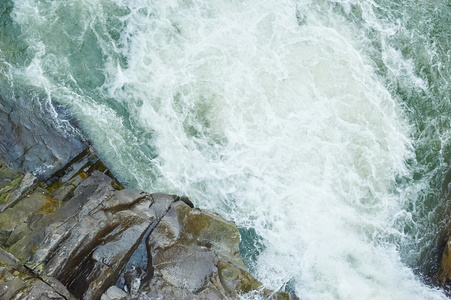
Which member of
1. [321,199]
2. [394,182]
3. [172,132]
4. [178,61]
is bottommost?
Result: [394,182]

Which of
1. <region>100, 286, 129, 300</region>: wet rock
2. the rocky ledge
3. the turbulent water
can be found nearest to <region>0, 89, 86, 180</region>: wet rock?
the turbulent water

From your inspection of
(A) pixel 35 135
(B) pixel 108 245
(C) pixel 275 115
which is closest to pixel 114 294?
(B) pixel 108 245

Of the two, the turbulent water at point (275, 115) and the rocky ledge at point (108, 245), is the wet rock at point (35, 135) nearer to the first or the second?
the turbulent water at point (275, 115)

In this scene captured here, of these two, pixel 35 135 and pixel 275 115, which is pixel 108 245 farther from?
pixel 275 115

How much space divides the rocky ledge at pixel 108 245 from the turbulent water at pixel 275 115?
1.48 meters

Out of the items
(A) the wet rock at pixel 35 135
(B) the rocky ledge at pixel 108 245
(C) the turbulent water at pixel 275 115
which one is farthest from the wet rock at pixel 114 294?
(A) the wet rock at pixel 35 135

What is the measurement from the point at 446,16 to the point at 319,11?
5140 millimetres

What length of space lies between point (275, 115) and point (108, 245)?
260 inches

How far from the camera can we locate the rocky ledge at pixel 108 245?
8578 mm

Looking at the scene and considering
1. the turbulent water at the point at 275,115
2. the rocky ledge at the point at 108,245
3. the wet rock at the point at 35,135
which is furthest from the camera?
the turbulent water at the point at 275,115

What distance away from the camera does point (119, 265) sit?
912 centimetres

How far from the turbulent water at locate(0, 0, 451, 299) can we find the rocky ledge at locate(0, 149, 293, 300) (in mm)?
1483

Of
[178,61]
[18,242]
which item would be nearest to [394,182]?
[178,61]

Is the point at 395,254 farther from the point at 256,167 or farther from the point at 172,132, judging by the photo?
the point at 172,132
